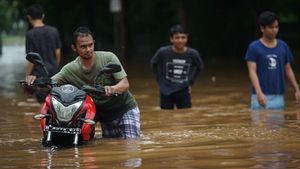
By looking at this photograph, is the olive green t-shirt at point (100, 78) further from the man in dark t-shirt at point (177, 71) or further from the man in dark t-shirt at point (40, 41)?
the man in dark t-shirt at point (177, 71)

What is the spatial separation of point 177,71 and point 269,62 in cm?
243

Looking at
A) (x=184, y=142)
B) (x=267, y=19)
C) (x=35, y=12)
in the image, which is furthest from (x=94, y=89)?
(x=35, y=12)

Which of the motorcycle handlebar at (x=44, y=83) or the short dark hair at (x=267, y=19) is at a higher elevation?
the short dark hair at (x=267, y=19)

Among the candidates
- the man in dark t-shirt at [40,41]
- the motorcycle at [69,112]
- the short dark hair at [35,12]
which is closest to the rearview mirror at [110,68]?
the motorcycle at [69,112]

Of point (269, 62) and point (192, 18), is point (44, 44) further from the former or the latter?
point (192, 18)

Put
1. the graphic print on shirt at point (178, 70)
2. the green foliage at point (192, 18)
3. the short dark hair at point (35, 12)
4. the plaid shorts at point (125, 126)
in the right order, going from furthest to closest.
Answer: the green foliage at point (192, 18)
the graphic print on shirt at point (178, 70)
the short dark hair at point (35, 12)
the plaid shorts at point (125, 126)

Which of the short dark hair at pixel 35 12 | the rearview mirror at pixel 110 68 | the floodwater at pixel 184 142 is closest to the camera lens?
the floodwater at pixel 184 142

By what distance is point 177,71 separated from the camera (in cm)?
1257

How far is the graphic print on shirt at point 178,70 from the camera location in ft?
41.2

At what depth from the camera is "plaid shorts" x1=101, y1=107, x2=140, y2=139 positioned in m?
8.58

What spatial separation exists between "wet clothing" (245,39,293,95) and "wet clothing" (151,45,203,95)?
2193 mm

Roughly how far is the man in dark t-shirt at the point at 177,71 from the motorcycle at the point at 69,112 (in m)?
4.68

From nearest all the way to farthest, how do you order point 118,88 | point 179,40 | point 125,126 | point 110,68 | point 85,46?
point 110,68 < point 118,88 < point 85,46 < point 125,126 < point 179,40

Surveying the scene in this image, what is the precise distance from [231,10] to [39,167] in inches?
1211
